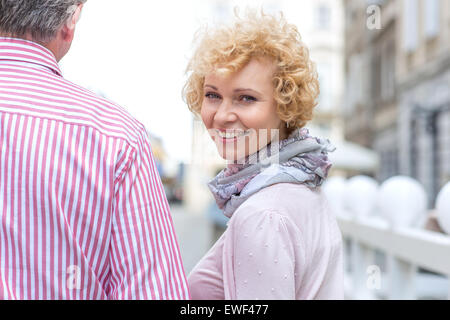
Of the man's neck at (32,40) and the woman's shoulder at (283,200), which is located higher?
the man's neck at (32,40)

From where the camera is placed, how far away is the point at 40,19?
1.22 metres

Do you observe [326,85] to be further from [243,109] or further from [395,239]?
[243,109]

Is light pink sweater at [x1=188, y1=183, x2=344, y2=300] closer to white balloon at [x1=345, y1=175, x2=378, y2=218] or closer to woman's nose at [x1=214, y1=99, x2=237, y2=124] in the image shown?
woman's nose at [x1=214, y1=99, x2=237, y2=124]

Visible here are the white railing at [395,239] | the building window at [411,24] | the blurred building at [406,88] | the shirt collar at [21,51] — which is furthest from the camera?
the building window at [411,24]

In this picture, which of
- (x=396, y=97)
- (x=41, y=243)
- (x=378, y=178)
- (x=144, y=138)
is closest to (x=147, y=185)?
(x=144, y=138)

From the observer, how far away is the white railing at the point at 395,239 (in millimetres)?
2463

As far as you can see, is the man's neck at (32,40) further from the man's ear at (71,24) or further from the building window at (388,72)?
the building window at (388,72)

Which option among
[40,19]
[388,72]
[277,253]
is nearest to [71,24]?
[40,19]

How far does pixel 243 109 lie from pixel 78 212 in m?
0.36

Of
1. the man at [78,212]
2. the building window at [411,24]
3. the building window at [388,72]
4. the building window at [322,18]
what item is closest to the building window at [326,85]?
the building window at [322,18]

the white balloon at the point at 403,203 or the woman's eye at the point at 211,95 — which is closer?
the woman's eye at the point at 211,95

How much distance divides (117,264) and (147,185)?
A: 138 mm

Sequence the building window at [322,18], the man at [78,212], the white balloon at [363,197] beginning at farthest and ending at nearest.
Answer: the building window at [322,18] → the white balloon at [363,197] → the man at [78,212]

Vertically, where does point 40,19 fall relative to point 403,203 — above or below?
above
